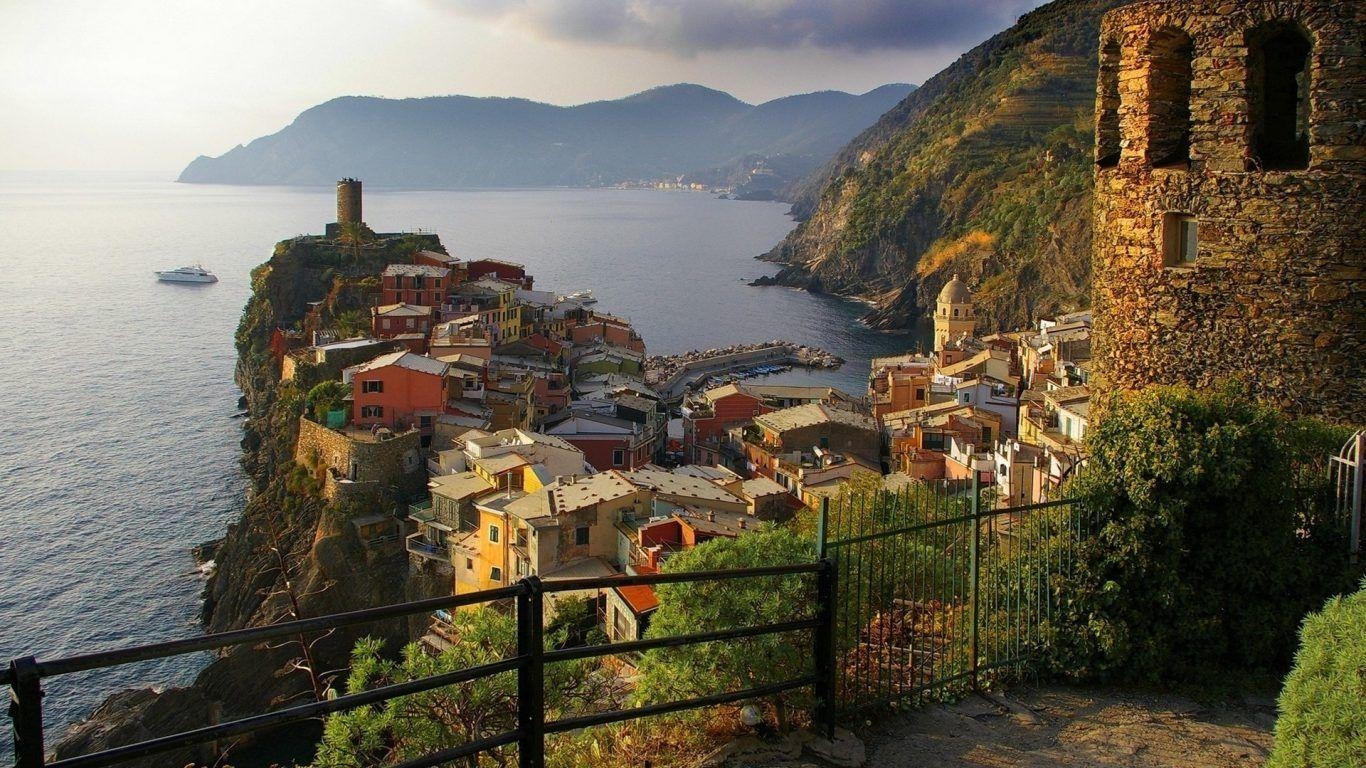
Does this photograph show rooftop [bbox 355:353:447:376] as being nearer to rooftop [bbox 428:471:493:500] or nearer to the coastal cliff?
the coastal cliff

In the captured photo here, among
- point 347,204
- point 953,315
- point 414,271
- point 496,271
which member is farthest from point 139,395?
point 953,315

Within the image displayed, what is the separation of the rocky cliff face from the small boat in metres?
61.2

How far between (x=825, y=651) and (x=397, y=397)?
36399 mm

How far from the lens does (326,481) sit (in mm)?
38500

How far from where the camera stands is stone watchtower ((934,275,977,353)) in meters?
78.4

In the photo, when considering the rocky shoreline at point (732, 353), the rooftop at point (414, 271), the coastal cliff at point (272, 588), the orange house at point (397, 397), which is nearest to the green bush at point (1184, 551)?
the coastal cliff at point (272, 588)

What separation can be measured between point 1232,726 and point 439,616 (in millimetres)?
24569

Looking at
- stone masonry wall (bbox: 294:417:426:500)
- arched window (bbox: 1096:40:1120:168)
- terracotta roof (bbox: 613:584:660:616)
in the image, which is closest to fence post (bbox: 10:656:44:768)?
arched window (bbox: 1096:40:1120:168)

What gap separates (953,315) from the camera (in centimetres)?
7919

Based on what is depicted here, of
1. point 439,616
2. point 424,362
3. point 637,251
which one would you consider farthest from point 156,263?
point 439,616

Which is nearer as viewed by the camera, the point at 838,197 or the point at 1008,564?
the point at 1008,564

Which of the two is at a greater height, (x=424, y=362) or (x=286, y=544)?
(x=424, y=362)

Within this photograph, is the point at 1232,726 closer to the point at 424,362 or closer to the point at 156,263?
the point at 424,362

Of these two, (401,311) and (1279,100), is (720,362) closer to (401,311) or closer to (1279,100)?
(401,311)
